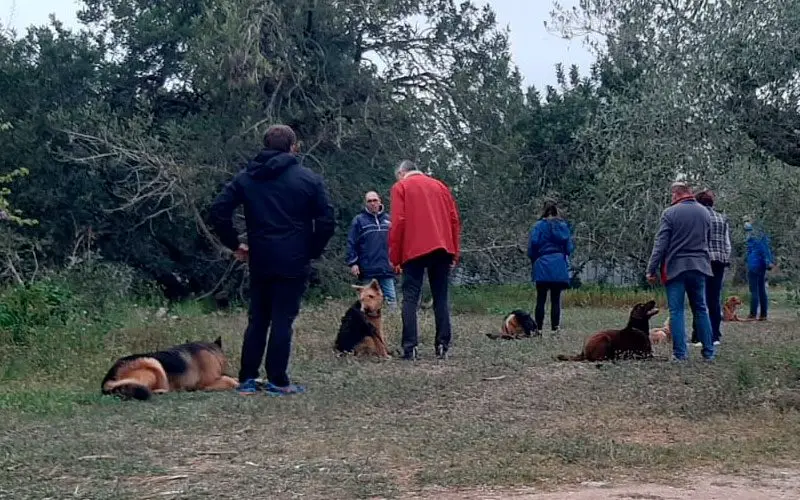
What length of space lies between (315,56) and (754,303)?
9921 millimetres

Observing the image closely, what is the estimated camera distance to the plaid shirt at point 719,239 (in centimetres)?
1077

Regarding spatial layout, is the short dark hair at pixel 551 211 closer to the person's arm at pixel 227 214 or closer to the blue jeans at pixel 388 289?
the blue jeans at pixel 388 289

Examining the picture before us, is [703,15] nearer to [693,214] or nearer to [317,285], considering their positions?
[693,214]

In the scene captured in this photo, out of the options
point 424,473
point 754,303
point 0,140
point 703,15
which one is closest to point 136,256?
point 0,140

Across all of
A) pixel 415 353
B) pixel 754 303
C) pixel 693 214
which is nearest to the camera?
pixel 693 214

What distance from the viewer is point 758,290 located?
1675 centimetres

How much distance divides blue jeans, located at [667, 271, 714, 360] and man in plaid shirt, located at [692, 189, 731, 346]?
65cm

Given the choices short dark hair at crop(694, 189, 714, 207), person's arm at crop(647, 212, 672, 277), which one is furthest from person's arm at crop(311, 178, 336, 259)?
short dark hair at crop(694, 189, 714, 207)

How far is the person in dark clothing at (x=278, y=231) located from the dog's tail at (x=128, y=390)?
793 mm

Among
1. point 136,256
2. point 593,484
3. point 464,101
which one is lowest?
point 593,484

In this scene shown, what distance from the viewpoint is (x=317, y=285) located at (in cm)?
2128

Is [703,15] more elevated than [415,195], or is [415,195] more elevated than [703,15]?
[703,15]

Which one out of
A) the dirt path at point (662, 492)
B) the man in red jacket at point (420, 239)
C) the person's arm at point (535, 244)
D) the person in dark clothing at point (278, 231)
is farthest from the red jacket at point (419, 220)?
the dirt path at point (662, 492)

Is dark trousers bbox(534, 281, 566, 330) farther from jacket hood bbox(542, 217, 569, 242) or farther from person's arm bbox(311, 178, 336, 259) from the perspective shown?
person's arm bbox(311, 178, 336, 259)
